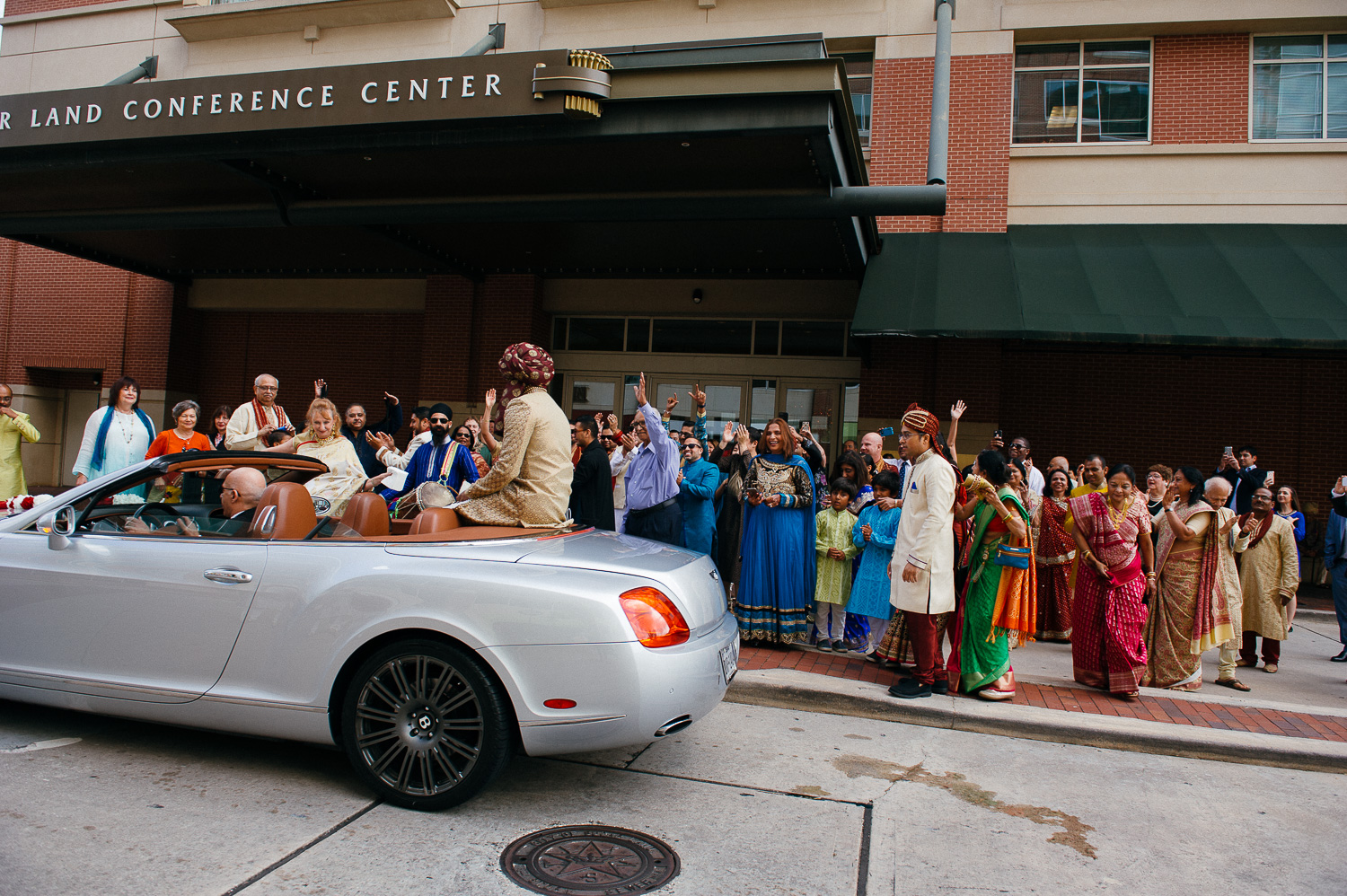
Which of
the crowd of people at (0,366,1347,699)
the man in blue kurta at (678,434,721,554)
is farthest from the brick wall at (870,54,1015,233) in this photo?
the man in blue kurta at (678,434,721,554)

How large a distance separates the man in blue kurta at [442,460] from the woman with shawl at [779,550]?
2.40 meters

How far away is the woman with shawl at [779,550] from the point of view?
267 inches

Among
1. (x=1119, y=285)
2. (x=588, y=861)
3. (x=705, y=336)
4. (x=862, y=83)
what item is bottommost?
(x=588, y=861)

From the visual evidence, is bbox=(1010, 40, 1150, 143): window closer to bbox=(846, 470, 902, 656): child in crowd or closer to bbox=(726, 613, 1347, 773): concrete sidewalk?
bbox=(846, 470, 902, 656): child in crowd

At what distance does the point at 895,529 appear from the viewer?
662 cm

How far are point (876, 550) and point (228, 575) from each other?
15.1ft

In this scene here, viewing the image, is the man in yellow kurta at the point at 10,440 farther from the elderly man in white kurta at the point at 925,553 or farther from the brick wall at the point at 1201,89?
the brick wall at the point at 1201,89

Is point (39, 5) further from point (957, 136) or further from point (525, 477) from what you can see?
point (525, 477)

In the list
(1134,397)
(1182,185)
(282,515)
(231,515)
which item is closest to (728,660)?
(282,515)

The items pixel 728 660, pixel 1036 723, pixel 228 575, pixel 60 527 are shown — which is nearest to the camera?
pixel 228 575

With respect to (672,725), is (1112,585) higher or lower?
higher

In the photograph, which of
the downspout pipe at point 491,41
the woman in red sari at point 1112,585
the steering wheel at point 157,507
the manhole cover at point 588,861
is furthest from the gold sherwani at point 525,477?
the downspout pipe at point 491,41

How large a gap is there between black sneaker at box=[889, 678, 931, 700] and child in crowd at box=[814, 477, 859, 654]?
134 centimetres

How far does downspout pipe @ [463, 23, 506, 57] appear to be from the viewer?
13562 mm
